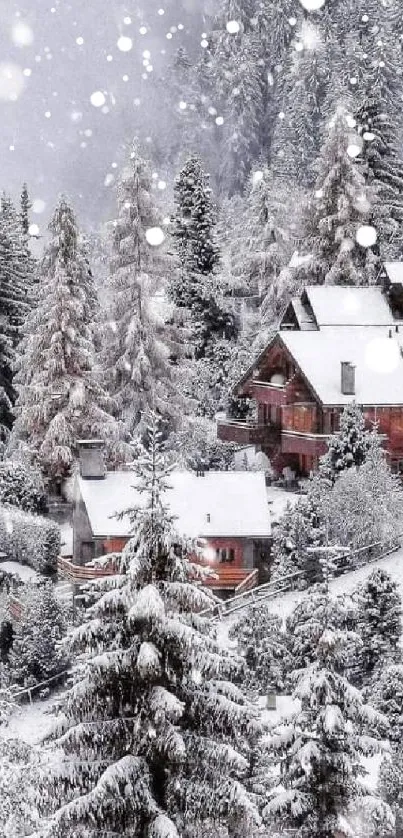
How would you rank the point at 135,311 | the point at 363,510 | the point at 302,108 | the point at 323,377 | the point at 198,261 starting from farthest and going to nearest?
the point at 302,108 < the point at 198,261 < the point at 135,311 < the point at 323,377 < the point at 363,510

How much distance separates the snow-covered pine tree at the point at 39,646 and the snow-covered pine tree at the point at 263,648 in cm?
649

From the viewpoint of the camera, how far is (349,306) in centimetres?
4950

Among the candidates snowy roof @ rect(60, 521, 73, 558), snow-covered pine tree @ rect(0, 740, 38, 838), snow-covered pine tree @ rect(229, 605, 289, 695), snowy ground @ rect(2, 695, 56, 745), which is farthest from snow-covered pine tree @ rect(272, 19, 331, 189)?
snow-covered pine tree @ rect(0, 740, 38, 838)

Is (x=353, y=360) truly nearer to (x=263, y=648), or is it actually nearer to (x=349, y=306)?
(x=349, y=306)

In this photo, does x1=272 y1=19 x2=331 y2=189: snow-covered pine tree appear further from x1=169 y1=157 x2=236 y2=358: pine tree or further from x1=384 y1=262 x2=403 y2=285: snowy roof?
x1=384 y1=262 x2=403 y2=285: snowy roof

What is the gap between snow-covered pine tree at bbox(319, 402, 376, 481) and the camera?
39125 millimetres

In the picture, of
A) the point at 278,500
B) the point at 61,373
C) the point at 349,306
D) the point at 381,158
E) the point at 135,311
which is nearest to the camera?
the point at 278,500

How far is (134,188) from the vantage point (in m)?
45.7

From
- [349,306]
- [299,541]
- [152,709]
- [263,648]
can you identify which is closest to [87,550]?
[299,541]

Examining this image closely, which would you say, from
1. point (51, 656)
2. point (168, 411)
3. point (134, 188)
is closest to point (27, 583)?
point (51, 656)

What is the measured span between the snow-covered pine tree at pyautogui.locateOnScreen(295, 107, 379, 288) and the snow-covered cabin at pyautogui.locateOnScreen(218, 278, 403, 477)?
5388 millimetres

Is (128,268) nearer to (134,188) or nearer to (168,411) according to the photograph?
(134,188)

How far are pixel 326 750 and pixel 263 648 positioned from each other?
38.1ft

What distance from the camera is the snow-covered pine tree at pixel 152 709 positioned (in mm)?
14281
